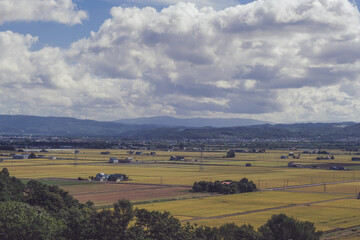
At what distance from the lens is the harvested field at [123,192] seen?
83250mm

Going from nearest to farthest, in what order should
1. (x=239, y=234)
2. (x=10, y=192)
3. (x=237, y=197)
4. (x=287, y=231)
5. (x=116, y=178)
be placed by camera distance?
(x=239, y=234) < (x=287, y=231) < (x=10, y=192) < (x=237, y=197) < (x=116, y=178)

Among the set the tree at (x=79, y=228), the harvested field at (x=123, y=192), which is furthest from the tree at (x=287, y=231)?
the harvested field at (x=123, y=192)

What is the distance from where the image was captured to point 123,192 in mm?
93688

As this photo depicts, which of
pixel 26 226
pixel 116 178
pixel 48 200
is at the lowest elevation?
pixel 116 178

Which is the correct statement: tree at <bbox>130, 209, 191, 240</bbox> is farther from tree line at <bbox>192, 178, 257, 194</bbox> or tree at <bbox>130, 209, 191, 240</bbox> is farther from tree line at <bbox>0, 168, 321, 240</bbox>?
tree line at <bbox>192, 178, 257, 194</bbox>

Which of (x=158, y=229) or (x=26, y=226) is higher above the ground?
(x=26, y=226)

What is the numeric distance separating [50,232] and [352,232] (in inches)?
1340

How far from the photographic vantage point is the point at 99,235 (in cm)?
4450

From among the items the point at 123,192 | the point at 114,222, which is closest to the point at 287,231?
the point at 114,222

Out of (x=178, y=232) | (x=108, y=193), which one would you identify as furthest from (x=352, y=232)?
(x=108, y=193)

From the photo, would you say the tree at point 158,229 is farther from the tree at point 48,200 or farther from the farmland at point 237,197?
the tree at point 48,200

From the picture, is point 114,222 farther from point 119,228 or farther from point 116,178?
point 116,178

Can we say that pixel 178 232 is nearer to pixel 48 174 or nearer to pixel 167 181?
pixel 167 181

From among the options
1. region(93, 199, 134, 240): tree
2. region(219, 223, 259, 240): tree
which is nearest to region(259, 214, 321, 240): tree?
region(219, 223, 259, 240): tree
